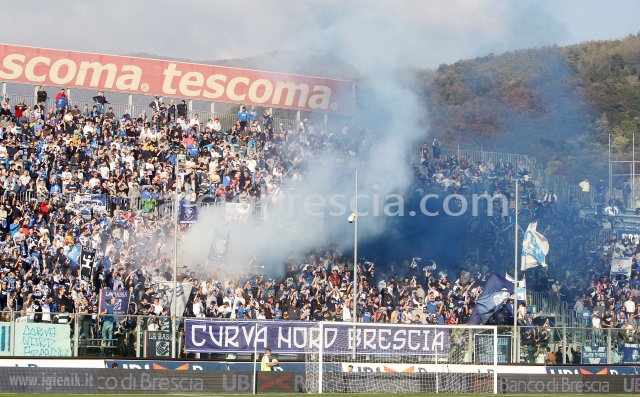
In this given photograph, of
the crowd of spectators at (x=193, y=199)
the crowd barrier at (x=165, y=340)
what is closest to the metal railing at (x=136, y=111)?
the crowd of spectators at (x=193, y=199)

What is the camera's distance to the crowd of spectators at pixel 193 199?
131 feet

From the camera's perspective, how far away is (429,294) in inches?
1767

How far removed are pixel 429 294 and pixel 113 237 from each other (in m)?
12.8

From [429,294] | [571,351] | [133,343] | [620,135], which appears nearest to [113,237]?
[133,343]

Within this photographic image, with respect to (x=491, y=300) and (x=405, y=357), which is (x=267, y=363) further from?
(x=491, y=300)

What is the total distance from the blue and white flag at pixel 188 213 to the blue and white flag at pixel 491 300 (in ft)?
39.6

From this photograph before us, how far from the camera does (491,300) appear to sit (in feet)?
147

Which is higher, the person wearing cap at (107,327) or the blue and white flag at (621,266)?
the blue and white flag at (621,266)

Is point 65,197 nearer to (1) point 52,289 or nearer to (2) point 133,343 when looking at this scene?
(1) point 52,289

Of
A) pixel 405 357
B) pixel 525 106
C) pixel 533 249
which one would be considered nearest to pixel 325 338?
pixel 405 357

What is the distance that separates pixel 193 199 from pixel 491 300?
43.4 ft

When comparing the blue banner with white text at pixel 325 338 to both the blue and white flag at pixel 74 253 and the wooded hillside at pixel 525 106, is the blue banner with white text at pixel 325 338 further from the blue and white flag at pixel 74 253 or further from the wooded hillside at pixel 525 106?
the wooded hillside at pixel 525 106

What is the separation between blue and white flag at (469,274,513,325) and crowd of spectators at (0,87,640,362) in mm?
387

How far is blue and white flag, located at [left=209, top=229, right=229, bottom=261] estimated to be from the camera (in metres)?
43.9
